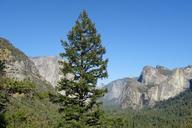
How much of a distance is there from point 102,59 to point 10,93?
297 inches

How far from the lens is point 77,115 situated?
1307 inches

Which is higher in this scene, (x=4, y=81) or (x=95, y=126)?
(x=4, y=81)

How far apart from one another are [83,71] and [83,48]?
6.79 ft

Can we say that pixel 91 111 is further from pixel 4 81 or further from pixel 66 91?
pixel 4 81

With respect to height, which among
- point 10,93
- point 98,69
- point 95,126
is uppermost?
point 98,69

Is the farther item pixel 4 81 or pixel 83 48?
pixel 83 48

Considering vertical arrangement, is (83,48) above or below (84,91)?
above

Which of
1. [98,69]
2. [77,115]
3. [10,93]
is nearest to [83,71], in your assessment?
[98,69]

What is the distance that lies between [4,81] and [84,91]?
6030 mm

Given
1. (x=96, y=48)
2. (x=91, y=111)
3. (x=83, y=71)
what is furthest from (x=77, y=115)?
(x=96, y=48)

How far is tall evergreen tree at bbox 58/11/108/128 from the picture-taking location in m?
33.2

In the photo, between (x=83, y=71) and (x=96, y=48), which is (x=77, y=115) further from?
(x=96, y=48)

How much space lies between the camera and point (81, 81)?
109ft

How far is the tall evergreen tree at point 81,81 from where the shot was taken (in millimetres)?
33250
